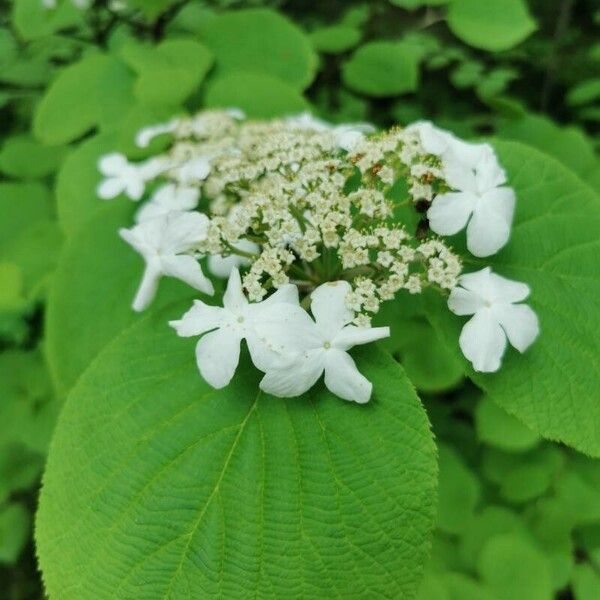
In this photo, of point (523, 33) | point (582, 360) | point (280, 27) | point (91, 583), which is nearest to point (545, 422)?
point (582, 360)

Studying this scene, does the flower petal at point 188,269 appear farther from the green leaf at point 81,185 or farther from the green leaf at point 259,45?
the green leaf at point 259,45

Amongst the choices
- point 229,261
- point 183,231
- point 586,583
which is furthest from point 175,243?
point 586,583

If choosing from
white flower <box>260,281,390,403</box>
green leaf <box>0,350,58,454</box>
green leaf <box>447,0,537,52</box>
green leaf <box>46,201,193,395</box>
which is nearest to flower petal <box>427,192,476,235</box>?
white flower <box>260,281,390,403</box>

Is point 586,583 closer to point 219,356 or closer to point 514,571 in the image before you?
point 514,571

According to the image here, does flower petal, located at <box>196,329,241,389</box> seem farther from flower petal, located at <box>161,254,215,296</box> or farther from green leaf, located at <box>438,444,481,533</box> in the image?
green leaf, located at <box>438,444,481,533</box>

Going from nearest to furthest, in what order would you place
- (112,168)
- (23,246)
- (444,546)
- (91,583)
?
(91,583) < (112,168) < (444,546) < (23,246)

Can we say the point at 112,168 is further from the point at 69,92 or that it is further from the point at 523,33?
the point at 523,33
